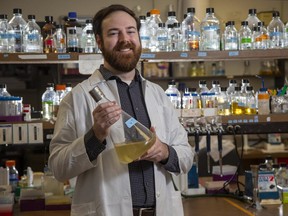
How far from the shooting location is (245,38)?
298cm

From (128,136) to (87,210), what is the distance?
35cm

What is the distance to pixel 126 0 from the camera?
6531 mm

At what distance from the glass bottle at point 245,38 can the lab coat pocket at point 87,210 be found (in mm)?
1435

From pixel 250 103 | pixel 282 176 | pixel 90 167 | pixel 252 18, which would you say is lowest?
pixel 282 176

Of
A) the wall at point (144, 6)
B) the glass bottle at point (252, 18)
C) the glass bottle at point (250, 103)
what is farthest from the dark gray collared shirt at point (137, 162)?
the wall at point (144, 6)

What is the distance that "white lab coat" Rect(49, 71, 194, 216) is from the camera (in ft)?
6.59

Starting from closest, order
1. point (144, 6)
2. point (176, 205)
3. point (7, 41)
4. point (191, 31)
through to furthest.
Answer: point (176, 205) → point (7, 41) → point (191, 31) → point (144, 6)

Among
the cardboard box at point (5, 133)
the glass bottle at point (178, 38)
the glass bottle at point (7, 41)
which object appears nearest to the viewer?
the cardboard box at point (5, 133)

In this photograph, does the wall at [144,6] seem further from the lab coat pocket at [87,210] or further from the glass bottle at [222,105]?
the lab coat pocket at [87,210]

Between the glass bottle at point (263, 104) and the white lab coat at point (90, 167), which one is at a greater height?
the glass bottle at point (263, 104)

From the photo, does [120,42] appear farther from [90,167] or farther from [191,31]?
[191,31]

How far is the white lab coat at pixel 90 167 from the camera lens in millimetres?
2010

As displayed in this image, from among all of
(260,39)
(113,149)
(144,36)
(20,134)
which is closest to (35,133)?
(20,134)

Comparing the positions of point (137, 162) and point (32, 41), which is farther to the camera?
point (32, 41)
